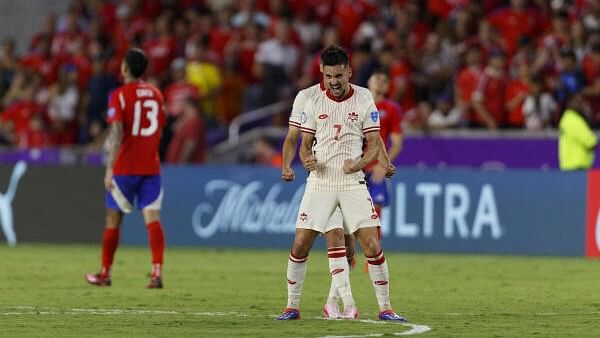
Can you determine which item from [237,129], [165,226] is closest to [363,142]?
[165,226]

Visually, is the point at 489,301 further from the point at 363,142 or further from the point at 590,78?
the point at 590,78

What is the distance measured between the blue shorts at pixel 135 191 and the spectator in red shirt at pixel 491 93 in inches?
339

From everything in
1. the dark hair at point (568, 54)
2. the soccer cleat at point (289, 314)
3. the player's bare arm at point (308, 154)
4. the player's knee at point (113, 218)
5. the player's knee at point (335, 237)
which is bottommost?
the soccer cleat at point (289, 314)

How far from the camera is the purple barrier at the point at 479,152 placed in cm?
2227

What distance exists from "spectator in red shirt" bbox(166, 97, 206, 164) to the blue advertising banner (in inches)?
55.4

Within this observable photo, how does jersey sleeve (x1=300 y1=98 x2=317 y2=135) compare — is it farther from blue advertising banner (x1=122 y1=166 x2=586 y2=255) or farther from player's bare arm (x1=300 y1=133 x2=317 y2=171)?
blue advertising banner (x1=122 y1=166 x2=586 y2=255)

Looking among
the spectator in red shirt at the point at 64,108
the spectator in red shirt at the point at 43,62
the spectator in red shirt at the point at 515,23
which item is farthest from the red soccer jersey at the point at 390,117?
the spectator in red shirt at the point at 43,62

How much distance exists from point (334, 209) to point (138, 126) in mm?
4118

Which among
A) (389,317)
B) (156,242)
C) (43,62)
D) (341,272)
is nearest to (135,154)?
(156,242)

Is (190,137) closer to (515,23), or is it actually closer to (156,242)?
(515,23)

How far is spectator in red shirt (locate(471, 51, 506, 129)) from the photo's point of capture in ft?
74.3

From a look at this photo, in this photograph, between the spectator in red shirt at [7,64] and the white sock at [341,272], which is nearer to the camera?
the white sock at [341,272]

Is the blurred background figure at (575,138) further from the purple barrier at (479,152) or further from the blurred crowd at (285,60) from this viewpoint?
the blurred crowd at (285,60)

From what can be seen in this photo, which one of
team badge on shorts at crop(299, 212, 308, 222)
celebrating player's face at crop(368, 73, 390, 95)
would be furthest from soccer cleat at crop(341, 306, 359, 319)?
celebrating player's face at crop(368, 73, 390, 95)
